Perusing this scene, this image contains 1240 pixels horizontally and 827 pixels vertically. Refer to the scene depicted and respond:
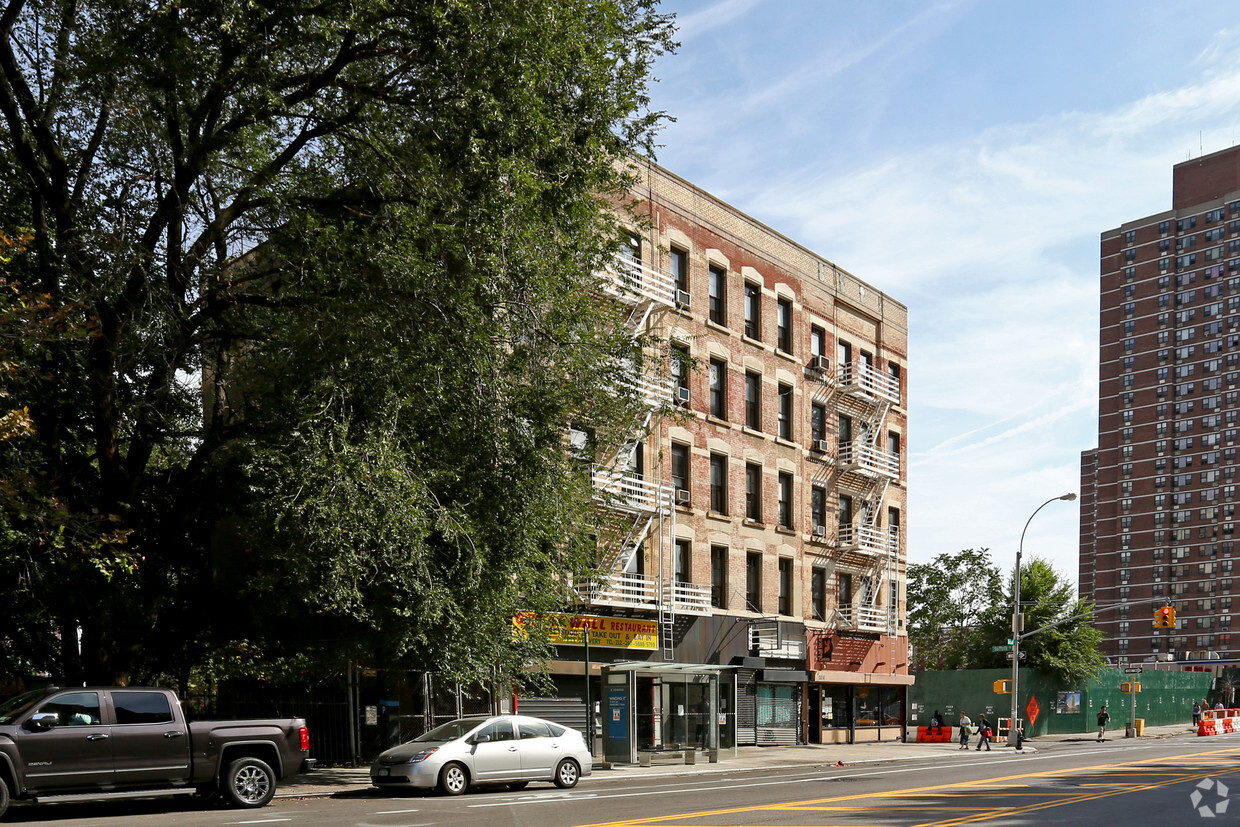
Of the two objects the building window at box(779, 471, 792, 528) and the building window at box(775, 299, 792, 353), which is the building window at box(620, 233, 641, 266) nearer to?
the building window at box(775, 299, 792, 353)

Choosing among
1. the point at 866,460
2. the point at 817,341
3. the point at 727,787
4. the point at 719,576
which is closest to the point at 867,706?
the point at 866,460

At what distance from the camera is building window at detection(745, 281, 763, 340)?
43031 mm

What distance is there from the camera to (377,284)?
19594 millimetres

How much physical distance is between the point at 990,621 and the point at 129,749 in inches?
2840

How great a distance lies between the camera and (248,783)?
19.3 metres

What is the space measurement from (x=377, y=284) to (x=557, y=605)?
8908 millimetres

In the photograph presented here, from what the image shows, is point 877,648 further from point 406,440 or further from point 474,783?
point 406,440

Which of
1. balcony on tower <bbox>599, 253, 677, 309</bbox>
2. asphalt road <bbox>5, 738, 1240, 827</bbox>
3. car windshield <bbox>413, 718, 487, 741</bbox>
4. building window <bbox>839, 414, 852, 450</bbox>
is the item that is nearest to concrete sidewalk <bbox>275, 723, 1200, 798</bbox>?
asphalt road <bbox>5, 738, 1240, 827</bbox>

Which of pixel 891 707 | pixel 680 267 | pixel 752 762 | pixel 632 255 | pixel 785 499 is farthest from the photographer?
pixel 891 707

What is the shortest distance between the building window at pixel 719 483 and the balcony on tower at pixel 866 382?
838 centimetres

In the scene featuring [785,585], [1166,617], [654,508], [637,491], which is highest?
[637,491]

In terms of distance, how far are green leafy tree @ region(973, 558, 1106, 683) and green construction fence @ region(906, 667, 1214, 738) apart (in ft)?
3.36

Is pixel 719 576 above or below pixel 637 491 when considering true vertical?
below

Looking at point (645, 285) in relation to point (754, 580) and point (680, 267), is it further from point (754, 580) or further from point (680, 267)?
point (754, 580)
